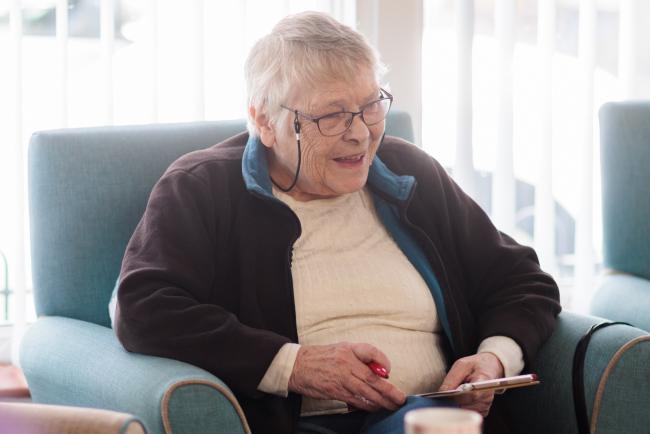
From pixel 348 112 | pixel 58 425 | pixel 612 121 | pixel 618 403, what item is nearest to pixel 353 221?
pixel 348 112

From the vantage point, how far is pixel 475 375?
176cm

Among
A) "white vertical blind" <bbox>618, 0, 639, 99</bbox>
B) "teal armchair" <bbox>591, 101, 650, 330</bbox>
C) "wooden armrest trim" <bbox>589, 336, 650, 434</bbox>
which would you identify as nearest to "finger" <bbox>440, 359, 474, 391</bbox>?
"wooden armrest trim" <bbox>589, 336, 650, 434</bbox>

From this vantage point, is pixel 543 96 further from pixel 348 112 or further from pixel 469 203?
pixel 348 112

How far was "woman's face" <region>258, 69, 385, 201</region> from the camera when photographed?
1.84 meters

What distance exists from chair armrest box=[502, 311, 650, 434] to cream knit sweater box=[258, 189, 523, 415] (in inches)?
2.8

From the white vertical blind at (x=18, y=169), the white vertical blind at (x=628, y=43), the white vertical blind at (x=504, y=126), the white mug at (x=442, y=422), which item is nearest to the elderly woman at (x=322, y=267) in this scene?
the white vertical blind at (x=18, y=169)

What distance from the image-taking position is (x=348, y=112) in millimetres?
1843

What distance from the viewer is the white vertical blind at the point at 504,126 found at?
8.87ft

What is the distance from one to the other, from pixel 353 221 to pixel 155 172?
1.40 ft

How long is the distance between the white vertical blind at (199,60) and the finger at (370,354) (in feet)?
3.23

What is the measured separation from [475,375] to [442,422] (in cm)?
96

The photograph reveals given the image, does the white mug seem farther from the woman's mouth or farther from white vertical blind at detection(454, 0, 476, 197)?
white vertical blind at detection(454, 0, 476, 197)

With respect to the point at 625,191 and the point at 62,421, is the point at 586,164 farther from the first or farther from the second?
the point at 62,421

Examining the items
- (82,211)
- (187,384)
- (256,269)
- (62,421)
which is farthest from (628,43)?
(62,421)
